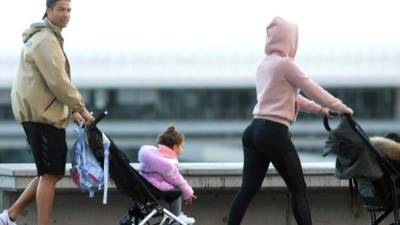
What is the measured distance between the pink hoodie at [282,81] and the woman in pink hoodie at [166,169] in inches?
27.4

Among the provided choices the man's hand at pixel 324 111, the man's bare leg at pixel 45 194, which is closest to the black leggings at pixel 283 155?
the man's hand at pixel 324 111

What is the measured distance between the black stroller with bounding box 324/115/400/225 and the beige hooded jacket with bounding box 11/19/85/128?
150 centimetres

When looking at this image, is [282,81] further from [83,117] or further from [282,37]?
[83,117]

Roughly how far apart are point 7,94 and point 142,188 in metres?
60.7

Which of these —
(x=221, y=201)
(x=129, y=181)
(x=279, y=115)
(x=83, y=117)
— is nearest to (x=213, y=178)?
(x=221, y=201)

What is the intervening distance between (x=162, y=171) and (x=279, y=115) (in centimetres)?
88

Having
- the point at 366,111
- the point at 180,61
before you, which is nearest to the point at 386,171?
the point at 366,111

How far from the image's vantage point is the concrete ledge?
24.0 ft

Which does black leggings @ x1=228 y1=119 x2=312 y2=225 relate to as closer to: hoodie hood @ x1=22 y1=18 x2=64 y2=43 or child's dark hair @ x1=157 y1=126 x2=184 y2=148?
child's dark hair @ x1=157 y1=126 x2=184 y2=148

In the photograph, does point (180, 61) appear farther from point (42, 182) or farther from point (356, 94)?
point (42, 182)

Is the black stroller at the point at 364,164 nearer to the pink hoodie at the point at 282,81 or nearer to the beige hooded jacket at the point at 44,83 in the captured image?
the pink hoodie at the point at 282,81

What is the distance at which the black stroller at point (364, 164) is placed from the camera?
240 inches

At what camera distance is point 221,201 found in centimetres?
764

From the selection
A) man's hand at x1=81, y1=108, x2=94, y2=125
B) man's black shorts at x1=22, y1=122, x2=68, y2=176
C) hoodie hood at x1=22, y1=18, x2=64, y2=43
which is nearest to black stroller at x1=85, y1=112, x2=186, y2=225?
man's hand at x1=81, y1=108, x2=94, y2=125
